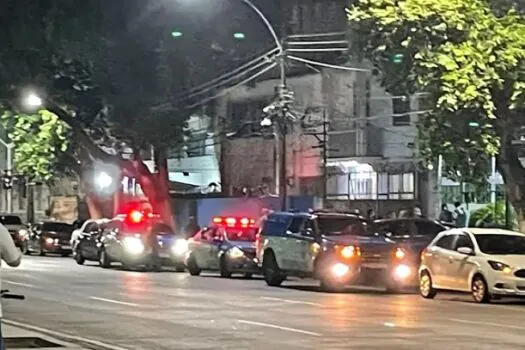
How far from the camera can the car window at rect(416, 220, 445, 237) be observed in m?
32.3

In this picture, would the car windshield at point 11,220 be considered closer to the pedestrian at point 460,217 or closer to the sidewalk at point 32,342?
the pedestrian at point 460,217

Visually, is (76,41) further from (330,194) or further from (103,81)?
(330,194)

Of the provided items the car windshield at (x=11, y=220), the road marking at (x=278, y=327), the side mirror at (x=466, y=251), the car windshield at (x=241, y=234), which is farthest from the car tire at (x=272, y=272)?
the car windshield at (x=11, y=220)

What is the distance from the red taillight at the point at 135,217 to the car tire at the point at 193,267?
499 cm

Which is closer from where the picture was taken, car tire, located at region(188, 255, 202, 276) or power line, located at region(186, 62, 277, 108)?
car tire, located at region(188, 255, 202, 276)

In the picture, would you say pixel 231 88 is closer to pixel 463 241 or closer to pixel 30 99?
pixel 463 241

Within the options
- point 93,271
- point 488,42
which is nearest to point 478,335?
point 488,42

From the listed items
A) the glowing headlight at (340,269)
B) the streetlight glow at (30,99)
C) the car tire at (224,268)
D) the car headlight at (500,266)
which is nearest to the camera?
the streetlight glow at (30,99)

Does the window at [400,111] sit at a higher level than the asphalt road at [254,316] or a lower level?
higher

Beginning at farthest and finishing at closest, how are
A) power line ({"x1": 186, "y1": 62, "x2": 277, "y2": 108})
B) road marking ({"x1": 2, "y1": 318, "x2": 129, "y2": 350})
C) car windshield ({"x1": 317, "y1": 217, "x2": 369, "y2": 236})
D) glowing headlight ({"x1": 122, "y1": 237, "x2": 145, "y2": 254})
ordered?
power line ({"x1": 186, "y1": 62, "x2": 277, "y2": 108}), glowing headlight ({"x1": 122, "y1": 237, "x2": 145, "y2": 254}), car windshield ({"x1": 317, "y1": 217, "x2": 369, "y2": 236}), road marking ({"x1": 2, "y1": 318, "x2": 129, "y2": 350})

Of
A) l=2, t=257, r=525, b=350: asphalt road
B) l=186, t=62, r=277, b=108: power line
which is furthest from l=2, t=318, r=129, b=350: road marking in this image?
l=186, t=62, r=277, b=108: power line

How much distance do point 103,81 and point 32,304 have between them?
4.58 meters

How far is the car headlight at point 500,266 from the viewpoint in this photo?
25531mm

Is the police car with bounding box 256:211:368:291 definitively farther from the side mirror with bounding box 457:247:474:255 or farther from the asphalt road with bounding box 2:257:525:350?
the side mirror with bounding box 457:247:474:255
